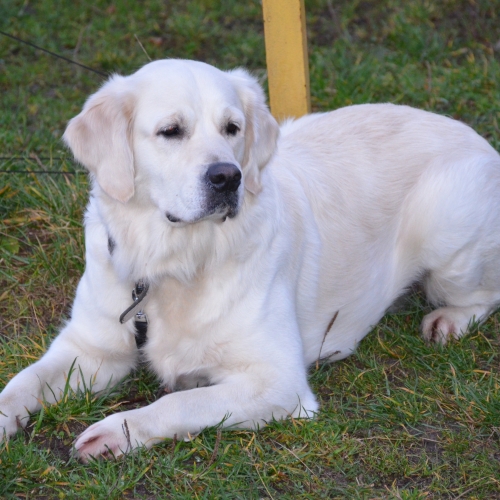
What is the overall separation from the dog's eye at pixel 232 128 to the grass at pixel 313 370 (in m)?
1.07

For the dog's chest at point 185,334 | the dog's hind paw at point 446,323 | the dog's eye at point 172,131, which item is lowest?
the dog's hind paw at point 446,323

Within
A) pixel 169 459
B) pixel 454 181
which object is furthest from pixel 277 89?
pixel 169 459

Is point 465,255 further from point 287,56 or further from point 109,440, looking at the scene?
point 109,440

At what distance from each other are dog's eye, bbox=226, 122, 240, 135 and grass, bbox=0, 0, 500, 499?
107cm

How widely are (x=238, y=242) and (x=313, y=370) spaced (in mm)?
748

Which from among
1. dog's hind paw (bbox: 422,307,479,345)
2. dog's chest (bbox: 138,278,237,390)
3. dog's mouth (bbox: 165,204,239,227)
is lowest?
dog's hind paw (bbox: 422,307,479,345)

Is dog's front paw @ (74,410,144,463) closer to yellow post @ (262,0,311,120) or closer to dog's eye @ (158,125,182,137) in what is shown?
dog's eye @ (158,125,182,137)

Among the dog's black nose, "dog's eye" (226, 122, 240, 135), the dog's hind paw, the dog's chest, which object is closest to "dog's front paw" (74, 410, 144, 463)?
the dog's chest

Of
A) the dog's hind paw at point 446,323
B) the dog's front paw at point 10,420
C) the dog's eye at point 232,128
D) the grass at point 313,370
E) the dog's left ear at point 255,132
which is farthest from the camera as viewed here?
the dog's hind paw at point 446,323

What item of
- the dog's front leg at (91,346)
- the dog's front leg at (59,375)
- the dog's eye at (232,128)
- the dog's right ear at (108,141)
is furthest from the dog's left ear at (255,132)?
the dog's front leg at (59,375)

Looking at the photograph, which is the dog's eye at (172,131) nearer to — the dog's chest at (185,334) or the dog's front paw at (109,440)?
the dog's chest at (185,334)

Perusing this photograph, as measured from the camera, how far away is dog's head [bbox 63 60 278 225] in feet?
9.42

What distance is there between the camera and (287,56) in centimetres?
450

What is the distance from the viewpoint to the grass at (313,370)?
279cm
